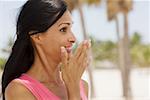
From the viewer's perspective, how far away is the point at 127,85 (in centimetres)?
1591

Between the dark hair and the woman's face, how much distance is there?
15 millimetres

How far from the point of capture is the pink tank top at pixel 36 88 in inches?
54.8

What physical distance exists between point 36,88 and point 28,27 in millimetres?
184

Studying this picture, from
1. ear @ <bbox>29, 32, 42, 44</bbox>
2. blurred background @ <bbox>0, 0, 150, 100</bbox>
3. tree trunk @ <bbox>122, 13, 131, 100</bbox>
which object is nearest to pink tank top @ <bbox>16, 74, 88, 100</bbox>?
ear @ <bbox>29, 32, 42, 44</bbox>

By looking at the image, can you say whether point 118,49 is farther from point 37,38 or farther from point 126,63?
point 37,38

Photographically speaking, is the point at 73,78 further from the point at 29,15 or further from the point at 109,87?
the point at 109,87

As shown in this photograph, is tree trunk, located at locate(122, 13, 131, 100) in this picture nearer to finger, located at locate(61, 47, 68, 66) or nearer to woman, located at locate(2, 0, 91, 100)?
woman, located at locate(2, 0, 91, 100)

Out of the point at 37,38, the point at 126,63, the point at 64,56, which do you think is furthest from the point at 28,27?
the point at 126,63

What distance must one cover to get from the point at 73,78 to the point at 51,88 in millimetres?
121

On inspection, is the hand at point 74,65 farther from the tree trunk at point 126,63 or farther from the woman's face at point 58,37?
the tree trunk at point 126,63

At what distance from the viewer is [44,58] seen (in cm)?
145

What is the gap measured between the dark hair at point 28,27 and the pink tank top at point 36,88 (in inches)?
2.1

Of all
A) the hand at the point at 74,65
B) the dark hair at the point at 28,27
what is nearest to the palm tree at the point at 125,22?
the dark hair at the point at 28,27

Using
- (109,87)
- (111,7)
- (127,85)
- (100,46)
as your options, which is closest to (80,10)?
(111,7)
